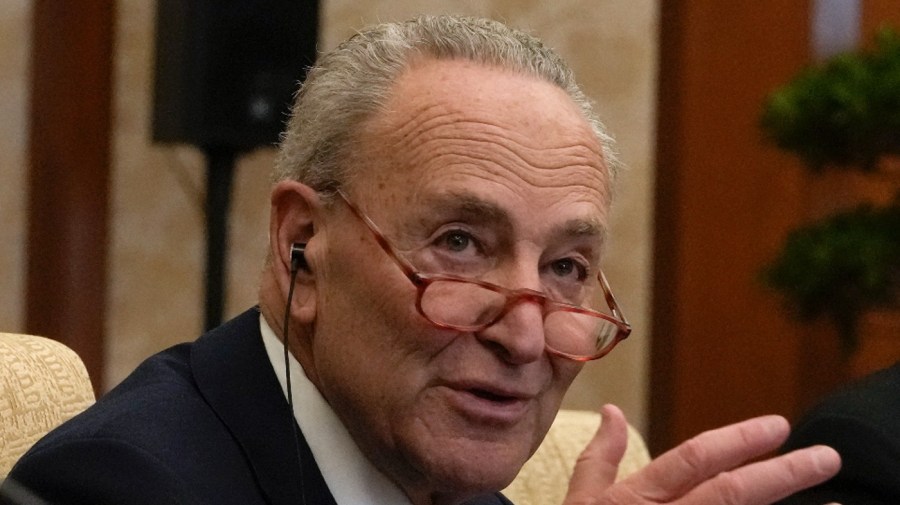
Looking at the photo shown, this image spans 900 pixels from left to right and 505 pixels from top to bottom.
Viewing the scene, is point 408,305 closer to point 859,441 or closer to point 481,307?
point 481,307

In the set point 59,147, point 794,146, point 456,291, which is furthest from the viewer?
point 59,147

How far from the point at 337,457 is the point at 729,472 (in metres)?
0.37

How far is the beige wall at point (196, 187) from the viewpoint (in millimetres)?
3240

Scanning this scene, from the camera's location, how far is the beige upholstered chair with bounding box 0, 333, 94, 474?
1303mm

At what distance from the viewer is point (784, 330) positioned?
3244mm

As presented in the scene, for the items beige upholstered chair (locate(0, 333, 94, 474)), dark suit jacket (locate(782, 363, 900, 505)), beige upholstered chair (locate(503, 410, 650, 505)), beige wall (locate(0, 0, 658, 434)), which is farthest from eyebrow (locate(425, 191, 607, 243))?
beige wall (locate(0, 0, 658, 434))

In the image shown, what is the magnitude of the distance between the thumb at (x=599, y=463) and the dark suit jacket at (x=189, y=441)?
22 cm

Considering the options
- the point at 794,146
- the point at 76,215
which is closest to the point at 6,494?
the point at 794,146

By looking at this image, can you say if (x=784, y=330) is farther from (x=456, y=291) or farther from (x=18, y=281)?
(x=456, y=291)

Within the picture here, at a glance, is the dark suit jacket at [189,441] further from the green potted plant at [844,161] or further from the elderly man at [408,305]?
the green potted plant at [844,161]

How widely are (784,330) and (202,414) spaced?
2311 millimetres

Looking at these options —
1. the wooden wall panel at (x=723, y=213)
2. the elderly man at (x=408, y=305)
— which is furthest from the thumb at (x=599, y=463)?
the wooden wall panel at (x=723, y=213)

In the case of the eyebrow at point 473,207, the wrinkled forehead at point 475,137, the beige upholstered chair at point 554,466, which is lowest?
the beige upholstered chair at point 554,466

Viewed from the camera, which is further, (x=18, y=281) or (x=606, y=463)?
(x=18, y=281)
